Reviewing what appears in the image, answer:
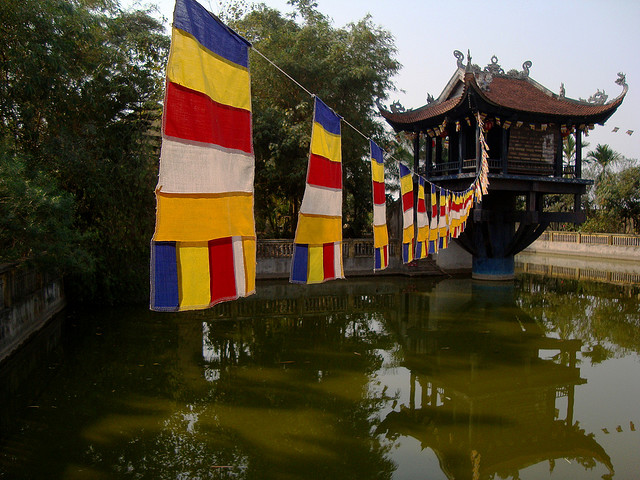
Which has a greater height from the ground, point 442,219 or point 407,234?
point 442,219

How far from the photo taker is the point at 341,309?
10.0 m

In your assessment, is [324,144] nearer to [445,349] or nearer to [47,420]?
[47,420]

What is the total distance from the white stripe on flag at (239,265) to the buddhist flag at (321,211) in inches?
33.5

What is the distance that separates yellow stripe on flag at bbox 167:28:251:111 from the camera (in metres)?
2.41

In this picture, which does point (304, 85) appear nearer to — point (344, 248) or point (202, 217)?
point (344, 248)

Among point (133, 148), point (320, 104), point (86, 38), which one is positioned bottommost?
point (320, 104)

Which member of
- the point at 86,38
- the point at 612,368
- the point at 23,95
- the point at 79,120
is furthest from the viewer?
the point at 79,120

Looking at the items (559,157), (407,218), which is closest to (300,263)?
(407,218)

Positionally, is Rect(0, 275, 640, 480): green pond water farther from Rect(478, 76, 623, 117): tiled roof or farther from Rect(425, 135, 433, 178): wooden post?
Rect(478, 76, 623, 117): tiled roof

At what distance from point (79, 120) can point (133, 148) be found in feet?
3.92

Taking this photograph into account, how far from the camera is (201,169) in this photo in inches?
101

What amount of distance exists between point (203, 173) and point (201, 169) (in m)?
0.03

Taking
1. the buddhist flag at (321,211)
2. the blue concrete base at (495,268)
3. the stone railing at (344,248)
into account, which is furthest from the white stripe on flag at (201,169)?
the blue concrete base at (495,268)

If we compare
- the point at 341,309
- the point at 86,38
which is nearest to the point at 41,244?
the point at 86,38
